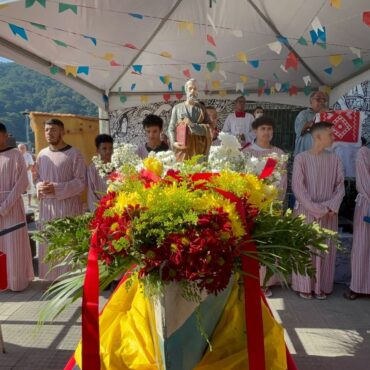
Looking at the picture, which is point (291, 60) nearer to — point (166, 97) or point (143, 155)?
point (166, 97)

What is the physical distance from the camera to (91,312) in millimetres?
1394

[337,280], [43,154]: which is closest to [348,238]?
[337,280]

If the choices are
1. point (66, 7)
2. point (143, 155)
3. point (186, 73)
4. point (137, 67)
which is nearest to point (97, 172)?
point (143, 155)

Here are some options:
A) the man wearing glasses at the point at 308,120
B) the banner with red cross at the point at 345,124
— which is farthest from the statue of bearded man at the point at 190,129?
the man wearing glasses at the point at 308,120

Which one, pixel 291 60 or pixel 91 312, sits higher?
pixel 291 60

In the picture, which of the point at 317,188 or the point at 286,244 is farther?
the point at 317,188

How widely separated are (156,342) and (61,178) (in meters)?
3.16

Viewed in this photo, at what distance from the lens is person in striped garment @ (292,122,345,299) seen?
4102 mm

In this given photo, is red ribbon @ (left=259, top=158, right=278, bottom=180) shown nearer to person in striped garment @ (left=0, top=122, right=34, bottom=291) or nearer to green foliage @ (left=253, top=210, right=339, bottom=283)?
green foliage @ (left=253, top=210, right=339, bottom=283)

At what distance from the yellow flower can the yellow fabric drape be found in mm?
506

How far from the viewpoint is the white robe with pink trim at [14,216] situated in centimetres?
434

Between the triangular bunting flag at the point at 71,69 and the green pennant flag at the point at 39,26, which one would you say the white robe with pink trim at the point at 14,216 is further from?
the triangular bunting flag at the point at 71,69

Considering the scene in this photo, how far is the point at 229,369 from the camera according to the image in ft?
5.45

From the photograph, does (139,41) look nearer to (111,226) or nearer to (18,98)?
(111,226)
